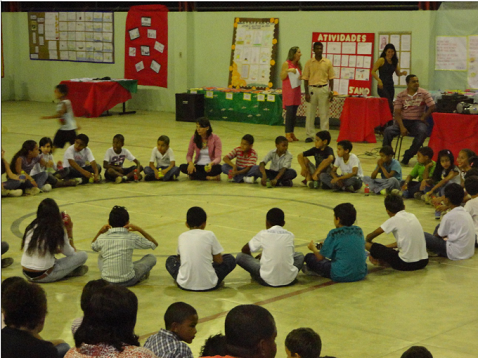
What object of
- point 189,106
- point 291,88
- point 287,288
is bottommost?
point 287,288

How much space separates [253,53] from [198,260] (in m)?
12.2

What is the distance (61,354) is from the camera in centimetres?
386

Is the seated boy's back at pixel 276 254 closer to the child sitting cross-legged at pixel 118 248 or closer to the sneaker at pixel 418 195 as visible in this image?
the child sitting cross-legged at pixel 118 248

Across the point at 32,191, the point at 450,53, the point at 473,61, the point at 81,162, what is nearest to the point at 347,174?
the point at 81,162

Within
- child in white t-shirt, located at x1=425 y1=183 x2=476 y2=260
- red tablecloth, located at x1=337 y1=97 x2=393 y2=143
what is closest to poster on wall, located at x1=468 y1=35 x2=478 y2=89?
red tablecloth, located at x1=337 y1=97 x2=393 y2=143

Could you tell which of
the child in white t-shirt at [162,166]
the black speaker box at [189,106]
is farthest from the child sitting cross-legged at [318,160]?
the black speaker box at [189,106]

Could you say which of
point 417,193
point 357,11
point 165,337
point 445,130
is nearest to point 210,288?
point 165,337

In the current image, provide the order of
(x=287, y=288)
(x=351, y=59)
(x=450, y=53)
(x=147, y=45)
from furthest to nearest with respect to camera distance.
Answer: (x=147, y=45), (x=351, y=59), (x=450, y=53), (x=287, y=288)

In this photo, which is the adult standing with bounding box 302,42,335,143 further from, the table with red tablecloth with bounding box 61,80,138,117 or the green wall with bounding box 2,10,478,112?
the table with red tablecloth with bounding box 61,80,138,117

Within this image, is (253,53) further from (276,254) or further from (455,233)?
(276,254)

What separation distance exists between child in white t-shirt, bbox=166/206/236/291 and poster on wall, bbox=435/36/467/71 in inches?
395

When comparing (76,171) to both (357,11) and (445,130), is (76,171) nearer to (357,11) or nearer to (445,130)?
(445,130)

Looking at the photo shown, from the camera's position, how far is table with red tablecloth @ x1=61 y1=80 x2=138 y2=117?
17.9 meters

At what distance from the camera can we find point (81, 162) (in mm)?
9984
